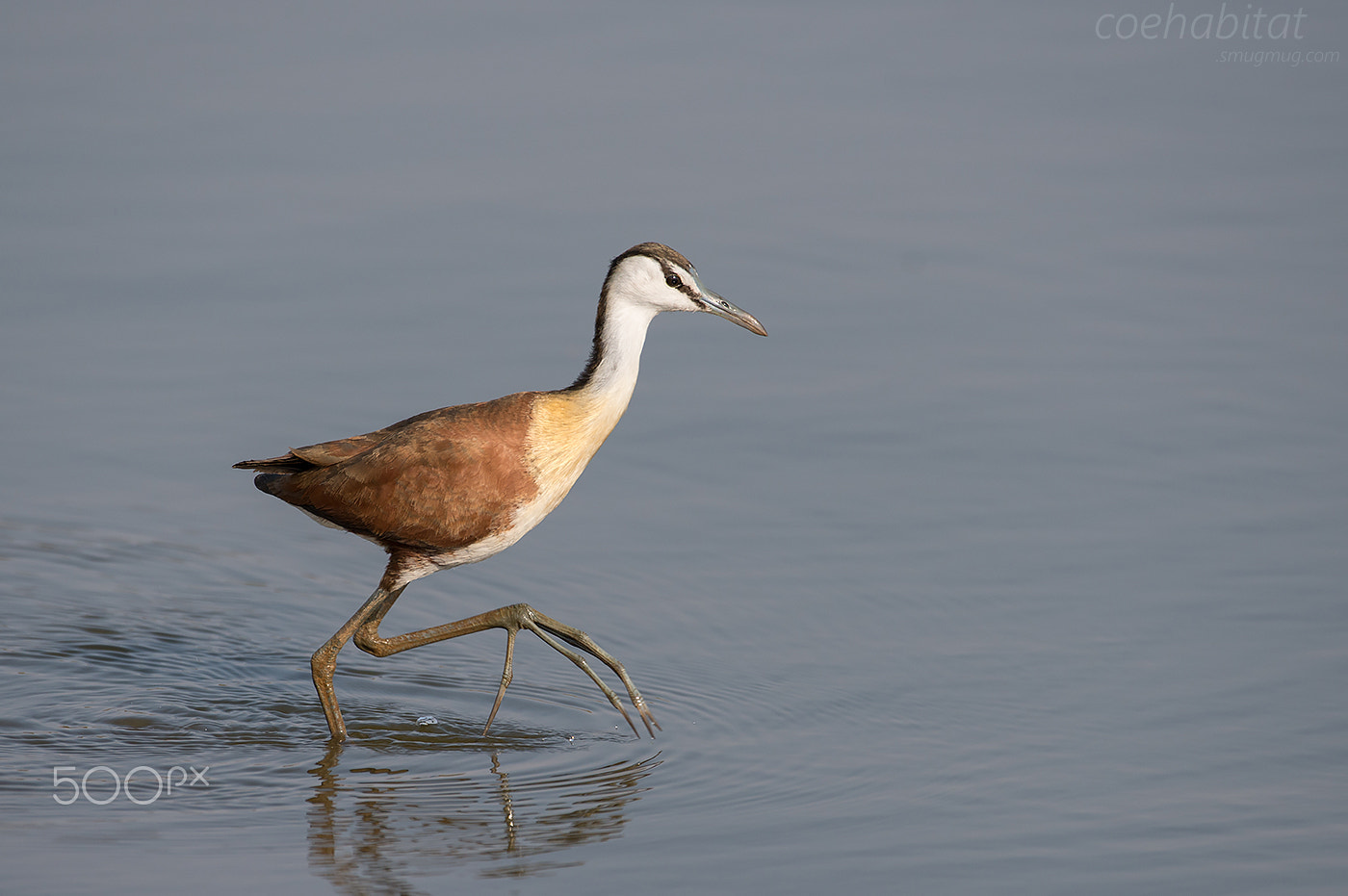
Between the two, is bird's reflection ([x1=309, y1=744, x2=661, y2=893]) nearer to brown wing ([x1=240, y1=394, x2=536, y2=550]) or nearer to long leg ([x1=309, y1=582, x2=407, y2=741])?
long leg ([x1=309, y1=582, x2=407, y2=741])

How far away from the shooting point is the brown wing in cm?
768

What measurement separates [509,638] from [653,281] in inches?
66.6

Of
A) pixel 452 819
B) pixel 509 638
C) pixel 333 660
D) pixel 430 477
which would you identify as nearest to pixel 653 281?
pixel 430 477

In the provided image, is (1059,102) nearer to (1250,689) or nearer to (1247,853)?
(1250,689)

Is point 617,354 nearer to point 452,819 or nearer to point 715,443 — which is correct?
point 452,819

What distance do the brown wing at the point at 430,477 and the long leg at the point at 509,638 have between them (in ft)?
1.35

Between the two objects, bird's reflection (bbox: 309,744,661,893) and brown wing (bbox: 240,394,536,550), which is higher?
brown wing (bbox: 240,394,536,550)

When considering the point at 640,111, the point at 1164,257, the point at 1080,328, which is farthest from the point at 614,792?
the point at 640,111

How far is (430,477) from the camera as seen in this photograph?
7.73 m

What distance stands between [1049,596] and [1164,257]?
4.04 meters

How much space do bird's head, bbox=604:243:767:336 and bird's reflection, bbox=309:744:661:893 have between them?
1.96 metres

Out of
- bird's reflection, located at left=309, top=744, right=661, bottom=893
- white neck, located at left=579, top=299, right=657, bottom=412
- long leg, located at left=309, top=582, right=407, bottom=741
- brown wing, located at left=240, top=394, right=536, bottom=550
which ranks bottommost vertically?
bird's reflection, located at left=309, top=744, right=661, bottom=893

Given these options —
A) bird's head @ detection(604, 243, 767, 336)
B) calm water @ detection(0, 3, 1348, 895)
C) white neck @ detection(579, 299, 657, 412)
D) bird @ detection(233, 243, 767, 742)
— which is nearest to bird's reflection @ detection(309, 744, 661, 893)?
calm water @ detection(0, 3, 1348, 895)

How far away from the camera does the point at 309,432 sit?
10203 millimetres
